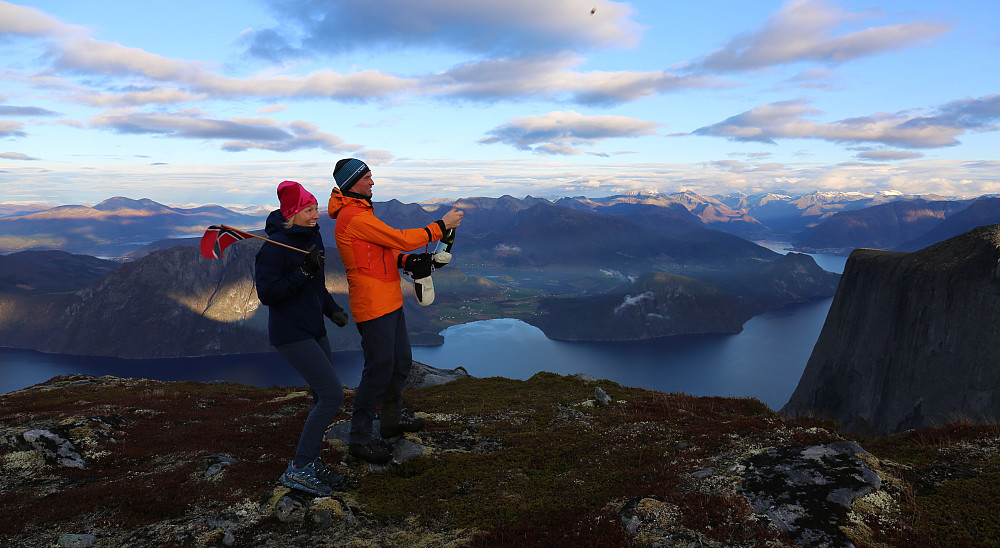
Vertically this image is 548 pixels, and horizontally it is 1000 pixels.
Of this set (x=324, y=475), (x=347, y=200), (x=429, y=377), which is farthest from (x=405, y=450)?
(x=429, y=377)

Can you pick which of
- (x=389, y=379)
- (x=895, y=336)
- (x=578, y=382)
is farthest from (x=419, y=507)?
(x=895, y=336)

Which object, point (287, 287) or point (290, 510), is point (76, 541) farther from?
point (287, 287)

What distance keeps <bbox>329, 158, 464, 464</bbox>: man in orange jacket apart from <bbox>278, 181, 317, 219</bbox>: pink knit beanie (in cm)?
51

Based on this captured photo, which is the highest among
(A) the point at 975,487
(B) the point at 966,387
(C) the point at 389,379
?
(C) the point at 389,379

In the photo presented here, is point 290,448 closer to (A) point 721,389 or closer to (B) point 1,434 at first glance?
(B) point 1,434

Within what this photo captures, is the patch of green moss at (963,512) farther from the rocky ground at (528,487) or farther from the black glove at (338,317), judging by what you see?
the black glove at (338,317)

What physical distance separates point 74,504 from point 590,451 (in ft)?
28.3

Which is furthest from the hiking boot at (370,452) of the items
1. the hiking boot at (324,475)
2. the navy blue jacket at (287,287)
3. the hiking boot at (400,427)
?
the navy blue jacket at (287,287)

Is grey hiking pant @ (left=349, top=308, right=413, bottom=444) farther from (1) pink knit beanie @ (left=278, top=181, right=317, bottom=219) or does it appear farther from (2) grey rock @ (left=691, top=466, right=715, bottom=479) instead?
(2) grey rock @ (left=691, top=466, right=715, bottom=479)

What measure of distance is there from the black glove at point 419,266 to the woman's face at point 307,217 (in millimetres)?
1694

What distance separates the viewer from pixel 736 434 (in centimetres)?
906

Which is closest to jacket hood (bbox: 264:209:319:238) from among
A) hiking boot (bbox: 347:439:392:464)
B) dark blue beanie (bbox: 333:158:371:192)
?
dark blue beanie (bbox: 333:158:371:192)

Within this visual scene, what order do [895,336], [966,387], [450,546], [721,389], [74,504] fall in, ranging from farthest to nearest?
[721,389] → [895,336] → [966,387] → [74,504] → [450,546]

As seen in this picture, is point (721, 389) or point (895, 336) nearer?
point (895, 336)
